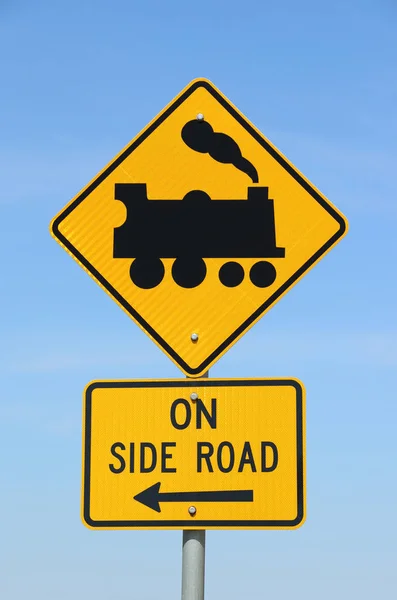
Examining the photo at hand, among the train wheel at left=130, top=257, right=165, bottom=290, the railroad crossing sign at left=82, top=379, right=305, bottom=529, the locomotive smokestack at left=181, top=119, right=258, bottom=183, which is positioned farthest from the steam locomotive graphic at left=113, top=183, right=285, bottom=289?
the railroad crossing sign at left=82, top=379, right=305, bottom=529

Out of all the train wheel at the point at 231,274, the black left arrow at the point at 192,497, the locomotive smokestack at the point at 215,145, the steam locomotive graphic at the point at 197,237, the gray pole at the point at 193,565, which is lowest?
the gray pole at the point at 193,565

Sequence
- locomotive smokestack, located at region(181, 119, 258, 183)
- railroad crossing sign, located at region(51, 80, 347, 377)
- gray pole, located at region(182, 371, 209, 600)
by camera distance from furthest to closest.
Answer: locomotive smokestack, located at region(181, 119, 258, 183)
railroad crossing sign, located at region(51, 80, 347, 377)
gray pole, located at region(182, 371, 209, 600)

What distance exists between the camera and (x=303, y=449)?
401cm

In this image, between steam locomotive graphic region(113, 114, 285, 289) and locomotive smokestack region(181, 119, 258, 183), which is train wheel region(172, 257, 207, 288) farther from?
locomotive smokestack region(181, 119, 258, 183)

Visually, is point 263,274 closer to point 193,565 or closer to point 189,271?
point 189,271

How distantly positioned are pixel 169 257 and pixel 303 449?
3.06 feet

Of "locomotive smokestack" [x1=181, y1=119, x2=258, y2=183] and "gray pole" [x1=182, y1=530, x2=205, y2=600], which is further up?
"locomotive smokestack" [x1=181, y1=119, x2=258, y2=183]

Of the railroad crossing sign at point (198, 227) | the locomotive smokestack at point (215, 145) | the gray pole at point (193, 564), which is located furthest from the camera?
the locomotive smokestack at point (215, 145)

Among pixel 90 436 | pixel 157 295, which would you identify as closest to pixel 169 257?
pixel 157 295

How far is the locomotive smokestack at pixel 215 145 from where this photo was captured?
427 centimetres

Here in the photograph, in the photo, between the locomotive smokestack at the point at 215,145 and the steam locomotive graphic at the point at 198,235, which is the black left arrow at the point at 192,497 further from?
the locomotive smokestack at the point at 215,145

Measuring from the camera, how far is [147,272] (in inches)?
164

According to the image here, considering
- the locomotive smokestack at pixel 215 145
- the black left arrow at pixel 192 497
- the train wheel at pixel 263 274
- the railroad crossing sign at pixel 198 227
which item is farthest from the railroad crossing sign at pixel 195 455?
the locomotive smokestack at pixel 215 145

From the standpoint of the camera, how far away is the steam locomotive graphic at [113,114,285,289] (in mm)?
4148
